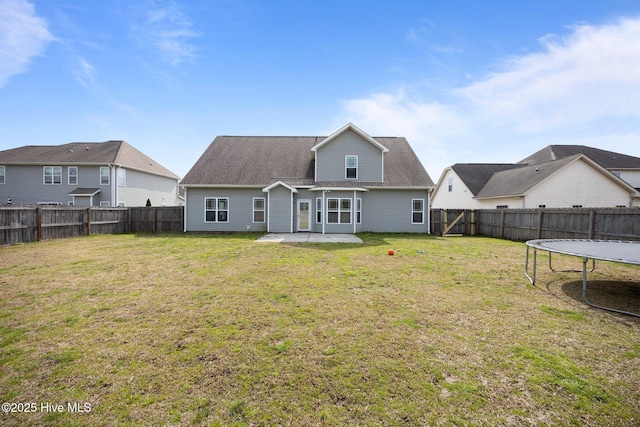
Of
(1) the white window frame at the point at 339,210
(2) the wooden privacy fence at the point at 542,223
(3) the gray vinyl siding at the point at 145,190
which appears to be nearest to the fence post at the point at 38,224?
(3) the gray vinyl siding at the point at 145,190

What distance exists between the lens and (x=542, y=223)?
14.5 metres

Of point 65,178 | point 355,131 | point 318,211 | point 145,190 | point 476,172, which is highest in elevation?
point 355,131

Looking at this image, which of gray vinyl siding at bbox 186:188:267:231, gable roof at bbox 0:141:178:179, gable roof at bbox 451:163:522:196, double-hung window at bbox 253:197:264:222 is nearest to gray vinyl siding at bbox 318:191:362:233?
gray vinyl siding at bbox 186:188:267:231

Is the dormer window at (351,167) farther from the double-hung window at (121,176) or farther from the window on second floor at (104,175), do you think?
the window on second floor at (104,175)

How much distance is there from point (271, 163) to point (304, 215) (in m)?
4.93

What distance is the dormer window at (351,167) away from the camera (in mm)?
18891

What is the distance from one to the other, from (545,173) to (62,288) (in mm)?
26517

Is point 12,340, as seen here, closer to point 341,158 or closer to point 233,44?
point 233,44

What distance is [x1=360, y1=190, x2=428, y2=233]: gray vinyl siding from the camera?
61.5 feet

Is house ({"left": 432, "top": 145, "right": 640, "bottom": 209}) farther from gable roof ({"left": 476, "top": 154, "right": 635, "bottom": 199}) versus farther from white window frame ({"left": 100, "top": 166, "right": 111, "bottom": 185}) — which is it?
white window frame ({"left": 100, "top": 166, "right": 111, "bottom": 185})

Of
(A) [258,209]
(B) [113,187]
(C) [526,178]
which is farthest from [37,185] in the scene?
(C) [526,178]

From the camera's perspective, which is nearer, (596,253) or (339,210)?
(596,253)

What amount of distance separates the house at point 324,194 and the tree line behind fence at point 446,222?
2211 millimetres

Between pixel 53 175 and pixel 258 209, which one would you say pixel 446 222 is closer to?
pixel 258 209
